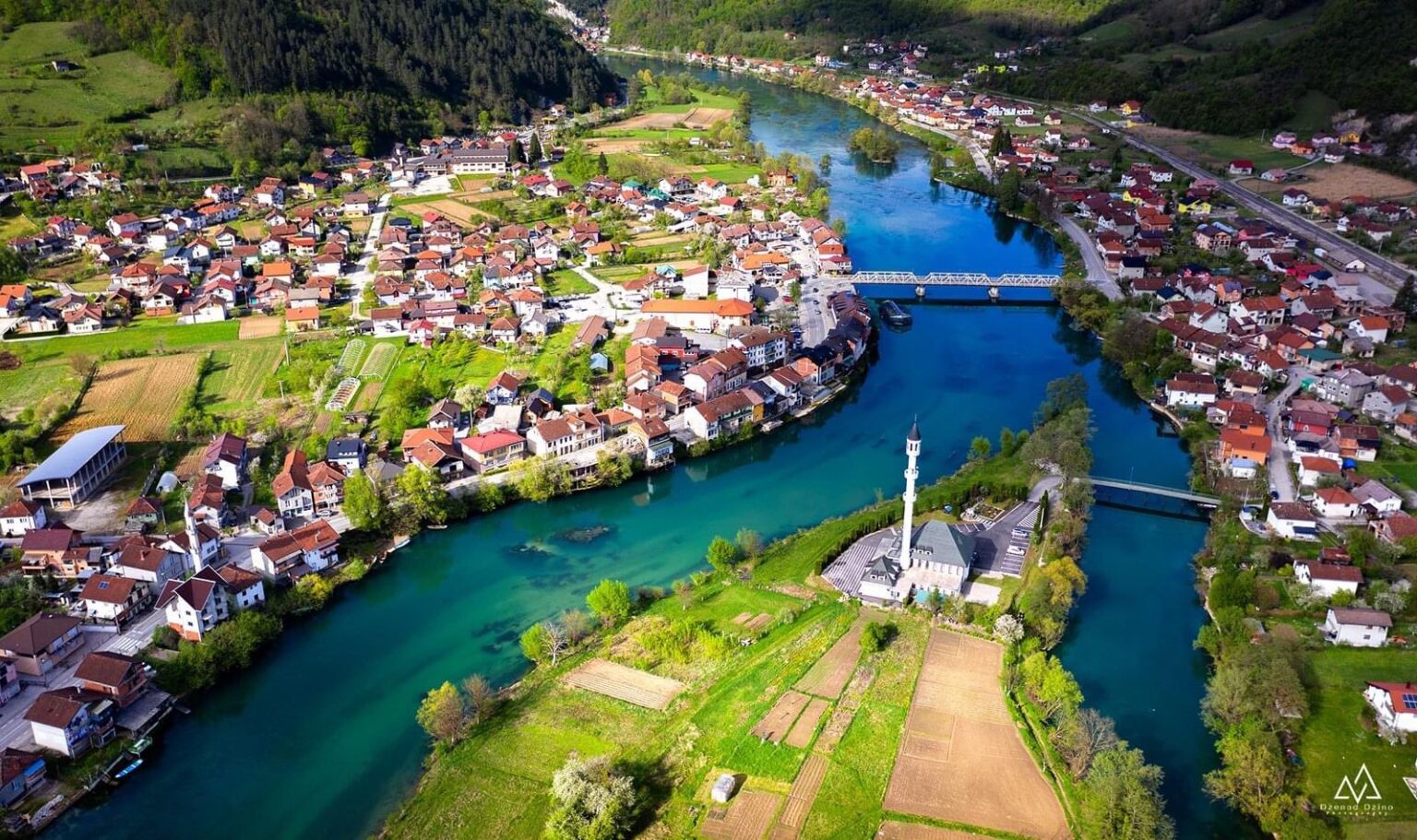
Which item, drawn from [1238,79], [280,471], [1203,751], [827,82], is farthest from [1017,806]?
[827,82]

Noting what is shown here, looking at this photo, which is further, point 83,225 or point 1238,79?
point 1238,79

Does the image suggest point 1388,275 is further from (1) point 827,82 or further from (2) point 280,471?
(1) point 827,82

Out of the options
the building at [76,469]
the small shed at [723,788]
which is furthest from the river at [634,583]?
the building at [76,469]

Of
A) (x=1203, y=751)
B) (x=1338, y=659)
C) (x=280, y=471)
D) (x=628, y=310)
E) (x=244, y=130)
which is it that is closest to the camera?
(x=1203, y=751)

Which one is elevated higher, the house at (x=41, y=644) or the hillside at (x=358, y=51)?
the hillside at (x=358, y=51)

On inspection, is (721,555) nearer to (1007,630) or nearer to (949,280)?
(1007,630)

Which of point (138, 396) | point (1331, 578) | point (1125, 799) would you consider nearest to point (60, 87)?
point (138, 396)

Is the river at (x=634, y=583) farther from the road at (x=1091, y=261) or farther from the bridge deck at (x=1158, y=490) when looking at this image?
the road at (x=1091, y=261)
